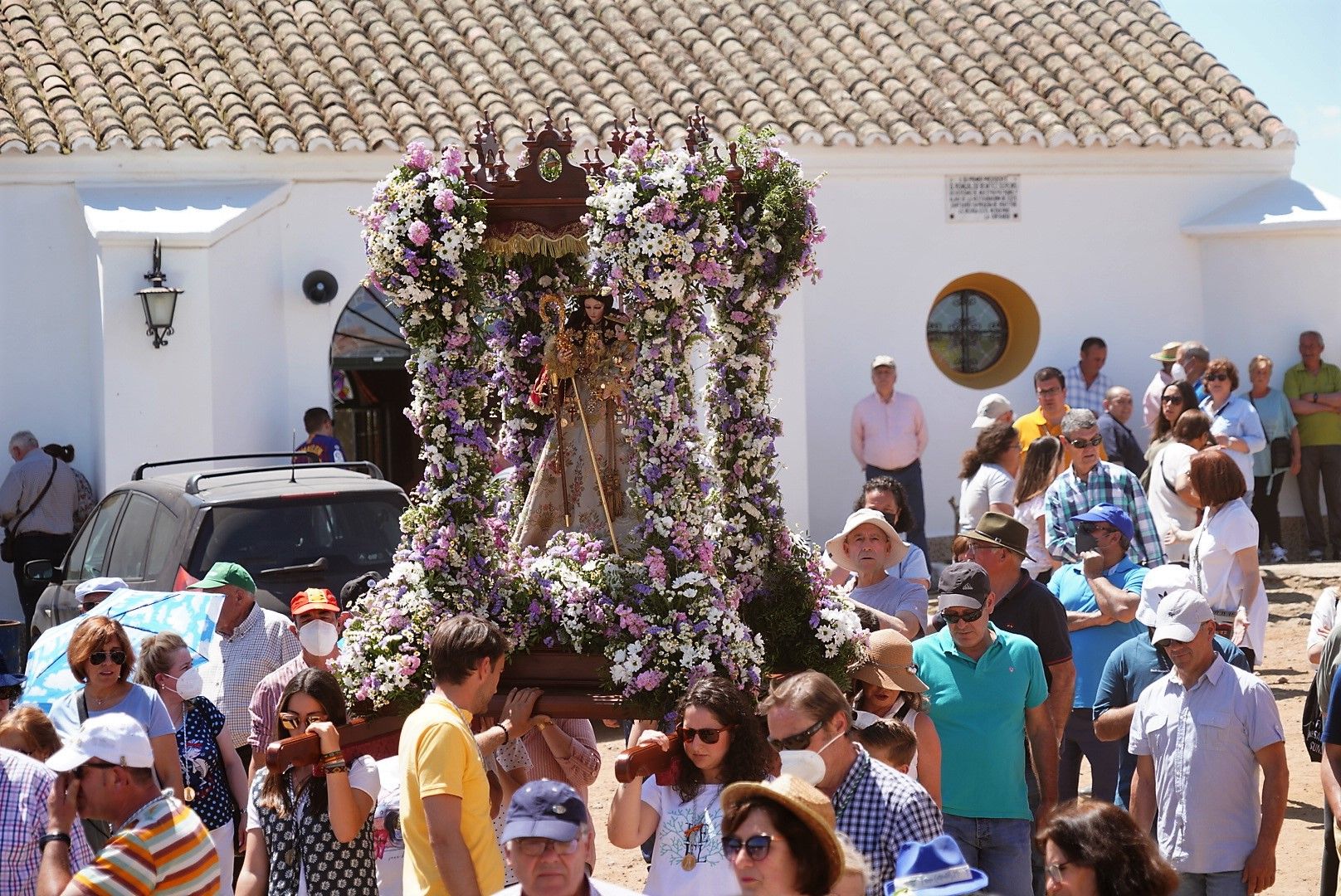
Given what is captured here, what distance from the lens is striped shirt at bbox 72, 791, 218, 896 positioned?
4.32 metres

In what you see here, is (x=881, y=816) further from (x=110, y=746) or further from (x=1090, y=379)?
(x=1090, y=379)

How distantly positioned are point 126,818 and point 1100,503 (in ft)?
18.1

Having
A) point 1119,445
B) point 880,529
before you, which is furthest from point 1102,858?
point 1119,445

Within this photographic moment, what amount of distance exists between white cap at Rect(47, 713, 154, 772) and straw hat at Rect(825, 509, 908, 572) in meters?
3.79

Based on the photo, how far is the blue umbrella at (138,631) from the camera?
22.1ft

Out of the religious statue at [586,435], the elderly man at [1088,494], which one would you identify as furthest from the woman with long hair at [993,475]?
the religious statue at [586,435]

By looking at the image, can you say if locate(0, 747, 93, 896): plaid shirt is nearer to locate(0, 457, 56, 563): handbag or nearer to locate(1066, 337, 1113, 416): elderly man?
locate(0, 457, 56, 563): handbag

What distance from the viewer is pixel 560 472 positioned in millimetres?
6988

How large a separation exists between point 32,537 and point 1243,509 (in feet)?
33.2

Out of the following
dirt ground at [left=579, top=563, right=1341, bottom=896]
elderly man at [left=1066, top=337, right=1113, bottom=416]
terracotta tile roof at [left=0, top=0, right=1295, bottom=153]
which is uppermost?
terracotta tile roof at [left=0, top=0, right=1295, bottom=153]

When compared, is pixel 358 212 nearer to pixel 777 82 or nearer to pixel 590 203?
pixel 590 203

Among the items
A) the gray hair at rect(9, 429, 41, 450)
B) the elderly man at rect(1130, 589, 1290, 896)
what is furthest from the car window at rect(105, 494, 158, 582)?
the elderly man at rect(1130, 589, 1290, 896)

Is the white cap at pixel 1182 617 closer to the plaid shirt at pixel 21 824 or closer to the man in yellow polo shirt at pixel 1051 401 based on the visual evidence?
the plaid shirt at pixel 21 824

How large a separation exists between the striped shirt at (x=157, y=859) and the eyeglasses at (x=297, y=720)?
1.08 meters
